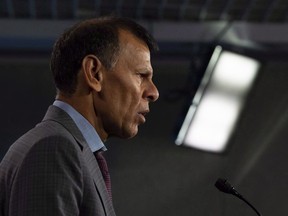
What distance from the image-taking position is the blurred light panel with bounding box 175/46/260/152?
276 cm

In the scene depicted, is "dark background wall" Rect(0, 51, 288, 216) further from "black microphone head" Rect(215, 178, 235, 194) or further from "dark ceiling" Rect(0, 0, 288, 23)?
"black microphone head" Rect(215, 178, 235, 194)

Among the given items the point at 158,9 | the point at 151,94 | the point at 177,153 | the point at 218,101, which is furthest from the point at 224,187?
the point at 177,153

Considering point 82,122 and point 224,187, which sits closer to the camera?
point 82,122

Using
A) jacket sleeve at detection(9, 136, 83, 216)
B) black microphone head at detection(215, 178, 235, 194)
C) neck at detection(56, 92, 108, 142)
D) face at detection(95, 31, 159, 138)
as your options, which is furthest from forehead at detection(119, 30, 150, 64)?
black microphone head at detection(215, 178, 235, 194)

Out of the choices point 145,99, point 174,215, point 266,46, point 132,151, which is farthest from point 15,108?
point 145,99

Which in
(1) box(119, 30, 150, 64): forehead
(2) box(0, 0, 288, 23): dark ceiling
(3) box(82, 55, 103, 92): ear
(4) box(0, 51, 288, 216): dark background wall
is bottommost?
(4) box(0, 51, 288, 216): dark background wall

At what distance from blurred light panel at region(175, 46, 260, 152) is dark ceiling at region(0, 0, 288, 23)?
0.18 metres

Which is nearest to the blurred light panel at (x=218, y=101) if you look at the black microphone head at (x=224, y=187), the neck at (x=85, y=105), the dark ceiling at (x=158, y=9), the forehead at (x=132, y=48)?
the dark ceiling at (x=158, y=9)

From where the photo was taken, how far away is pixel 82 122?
1080mm

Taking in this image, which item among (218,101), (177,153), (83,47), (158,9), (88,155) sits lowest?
(177,153)

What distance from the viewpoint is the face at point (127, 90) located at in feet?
3.64

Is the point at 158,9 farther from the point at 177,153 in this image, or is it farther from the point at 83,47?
the point at 83,47

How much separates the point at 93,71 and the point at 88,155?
0.15 metres

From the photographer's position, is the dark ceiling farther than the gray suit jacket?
Yes
